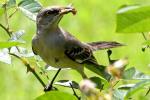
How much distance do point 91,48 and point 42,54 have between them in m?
0.24

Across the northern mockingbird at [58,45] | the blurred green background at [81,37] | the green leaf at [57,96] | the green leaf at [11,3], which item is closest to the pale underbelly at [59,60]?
the northern mockingbird at [58,45]

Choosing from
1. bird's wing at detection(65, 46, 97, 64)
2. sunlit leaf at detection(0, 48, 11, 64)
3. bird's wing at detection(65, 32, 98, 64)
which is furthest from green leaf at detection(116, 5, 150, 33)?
bird's wing at detection(65, 32, 98, 64)

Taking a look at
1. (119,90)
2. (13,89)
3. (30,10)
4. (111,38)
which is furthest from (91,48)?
(111,38)

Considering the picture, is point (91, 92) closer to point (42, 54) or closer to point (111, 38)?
point (42, 54)

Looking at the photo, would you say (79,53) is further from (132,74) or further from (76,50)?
(132,74)

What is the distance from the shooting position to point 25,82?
6555mm

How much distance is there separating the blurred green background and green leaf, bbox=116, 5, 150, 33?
183 inches

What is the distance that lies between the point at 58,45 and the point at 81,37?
4.48 metres

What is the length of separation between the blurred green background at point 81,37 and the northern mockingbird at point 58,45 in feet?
9.10

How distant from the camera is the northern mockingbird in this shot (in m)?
2.54

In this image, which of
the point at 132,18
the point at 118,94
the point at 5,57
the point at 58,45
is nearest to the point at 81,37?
the point at 58,45

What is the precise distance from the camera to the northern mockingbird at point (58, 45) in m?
2.54

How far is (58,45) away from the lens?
109 inches

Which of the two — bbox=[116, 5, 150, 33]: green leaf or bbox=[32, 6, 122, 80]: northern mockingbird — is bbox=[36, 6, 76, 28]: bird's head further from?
bbox=[116, 5, 150, 33]: green leaf
